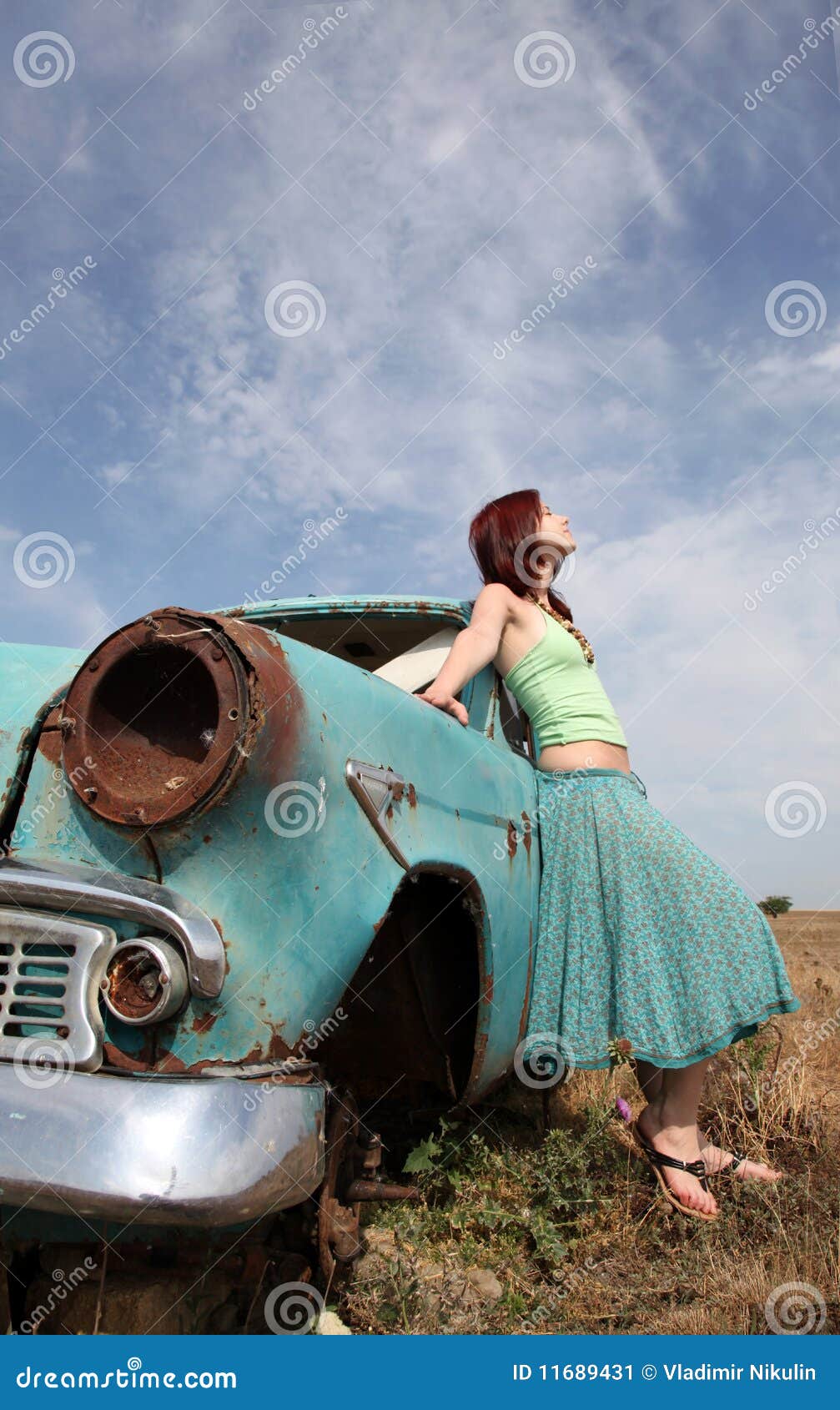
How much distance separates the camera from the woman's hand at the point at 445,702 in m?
2.10

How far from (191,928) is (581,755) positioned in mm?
1378

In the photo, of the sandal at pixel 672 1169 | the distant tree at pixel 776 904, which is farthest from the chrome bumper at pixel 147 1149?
the distant tree at pixel 776 904

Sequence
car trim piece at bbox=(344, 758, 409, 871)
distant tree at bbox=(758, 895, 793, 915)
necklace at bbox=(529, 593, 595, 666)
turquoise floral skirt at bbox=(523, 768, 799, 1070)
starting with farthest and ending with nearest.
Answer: distant tree at bbox=(758, 895, 793, 915), necklace at bbox=(529, 593, 595, 666), turquoise floral skirt at bbox=(523, 768, 799, 1070), car trim piece at bbox=(344, 758, 409, 871)

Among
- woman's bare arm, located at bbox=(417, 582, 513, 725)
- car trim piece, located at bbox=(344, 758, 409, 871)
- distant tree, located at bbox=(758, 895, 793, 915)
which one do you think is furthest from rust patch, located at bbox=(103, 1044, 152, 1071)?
distant tree, located at bbox=(758, 895, 793, 915)

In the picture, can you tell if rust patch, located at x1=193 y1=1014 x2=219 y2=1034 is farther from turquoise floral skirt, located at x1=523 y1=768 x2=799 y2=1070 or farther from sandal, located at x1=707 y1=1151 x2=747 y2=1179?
sandal, located at x1=707 y1=1151 x2=747 y2=1179

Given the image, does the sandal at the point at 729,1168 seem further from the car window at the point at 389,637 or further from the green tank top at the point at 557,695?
the car window at the point at 389,637

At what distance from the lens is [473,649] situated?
2416 mm

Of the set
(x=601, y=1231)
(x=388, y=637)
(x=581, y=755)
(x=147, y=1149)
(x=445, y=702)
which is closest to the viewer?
(x=147, y=1149)

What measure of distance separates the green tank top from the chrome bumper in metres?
1.43

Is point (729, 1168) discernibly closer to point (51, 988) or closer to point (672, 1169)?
point (672, 1169)

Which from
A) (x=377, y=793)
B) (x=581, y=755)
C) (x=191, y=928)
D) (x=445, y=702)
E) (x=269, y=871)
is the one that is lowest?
(x=191, y=928)

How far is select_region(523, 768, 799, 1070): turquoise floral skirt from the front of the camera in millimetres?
2213

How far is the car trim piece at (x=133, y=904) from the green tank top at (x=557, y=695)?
4.37 feet

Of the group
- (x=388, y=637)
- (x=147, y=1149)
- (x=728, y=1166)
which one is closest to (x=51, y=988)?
(x=147, y=1149)
